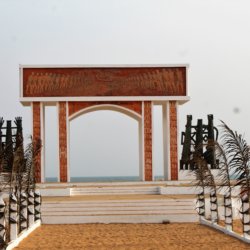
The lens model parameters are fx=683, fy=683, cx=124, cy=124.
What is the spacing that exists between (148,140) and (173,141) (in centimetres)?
109

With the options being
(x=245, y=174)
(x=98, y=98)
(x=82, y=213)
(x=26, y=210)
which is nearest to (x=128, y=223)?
(x=82, y=213)

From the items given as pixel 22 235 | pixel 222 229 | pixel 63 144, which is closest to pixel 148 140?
pixel 63 144

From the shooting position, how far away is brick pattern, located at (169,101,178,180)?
29306 mm

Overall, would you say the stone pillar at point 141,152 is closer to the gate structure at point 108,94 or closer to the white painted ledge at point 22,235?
the gate structure at point 108,94

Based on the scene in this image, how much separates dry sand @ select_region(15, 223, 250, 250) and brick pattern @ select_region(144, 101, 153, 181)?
1003 cm

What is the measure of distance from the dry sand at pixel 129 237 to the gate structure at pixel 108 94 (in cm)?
1022

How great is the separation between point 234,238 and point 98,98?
1476 centimetres

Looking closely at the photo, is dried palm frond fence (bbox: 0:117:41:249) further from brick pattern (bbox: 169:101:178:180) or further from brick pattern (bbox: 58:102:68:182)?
brick pattern (bbox: 169:101:178:180)

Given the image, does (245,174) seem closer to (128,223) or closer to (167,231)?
(167,231)

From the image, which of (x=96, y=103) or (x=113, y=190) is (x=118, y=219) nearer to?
(x=113, y=190)

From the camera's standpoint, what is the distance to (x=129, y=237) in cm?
1579

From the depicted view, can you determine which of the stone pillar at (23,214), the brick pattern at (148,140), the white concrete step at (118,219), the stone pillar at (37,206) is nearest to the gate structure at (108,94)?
the brick pattern at (148,140)

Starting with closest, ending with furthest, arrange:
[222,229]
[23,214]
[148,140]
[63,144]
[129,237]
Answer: [129,237]
[222,229]
[23,214]
[63,144]
[148,140]

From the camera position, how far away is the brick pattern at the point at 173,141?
96.1 ft
